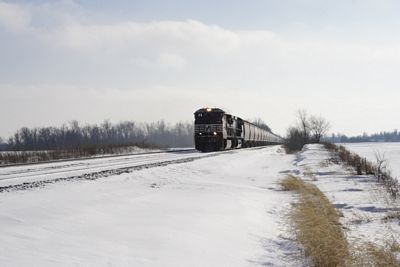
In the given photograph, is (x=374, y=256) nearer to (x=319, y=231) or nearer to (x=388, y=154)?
(x=319, y=231)

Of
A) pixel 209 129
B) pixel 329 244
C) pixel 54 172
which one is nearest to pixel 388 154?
pixel 209 129

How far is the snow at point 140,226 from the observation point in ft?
20.0

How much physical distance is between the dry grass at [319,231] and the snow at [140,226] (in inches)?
A: 13.6

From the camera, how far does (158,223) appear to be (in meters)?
8.24


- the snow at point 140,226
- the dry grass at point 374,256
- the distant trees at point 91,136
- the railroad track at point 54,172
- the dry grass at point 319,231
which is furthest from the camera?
the distant trees at point 91,136

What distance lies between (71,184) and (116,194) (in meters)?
2.31

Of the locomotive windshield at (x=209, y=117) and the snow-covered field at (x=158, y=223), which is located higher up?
the locomotive windshield at (x=209, y=117)

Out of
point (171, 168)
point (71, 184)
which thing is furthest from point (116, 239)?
point (171, 168)

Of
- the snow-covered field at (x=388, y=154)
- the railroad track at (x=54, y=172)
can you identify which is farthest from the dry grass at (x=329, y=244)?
the snow-covered field at (x=388, y=154)

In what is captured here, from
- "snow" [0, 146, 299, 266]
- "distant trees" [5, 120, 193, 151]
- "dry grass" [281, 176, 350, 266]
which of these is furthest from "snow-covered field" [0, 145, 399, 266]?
"distant trees" [5, 120, 193, 151]

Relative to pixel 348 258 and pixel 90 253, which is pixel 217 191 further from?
pixel 90 253

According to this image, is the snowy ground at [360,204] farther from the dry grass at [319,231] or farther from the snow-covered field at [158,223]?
the dry grass at [319,231]

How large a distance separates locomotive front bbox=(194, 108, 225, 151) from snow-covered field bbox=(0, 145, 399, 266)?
24390 millimetres

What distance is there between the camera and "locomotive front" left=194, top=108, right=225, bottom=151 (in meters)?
39.8
